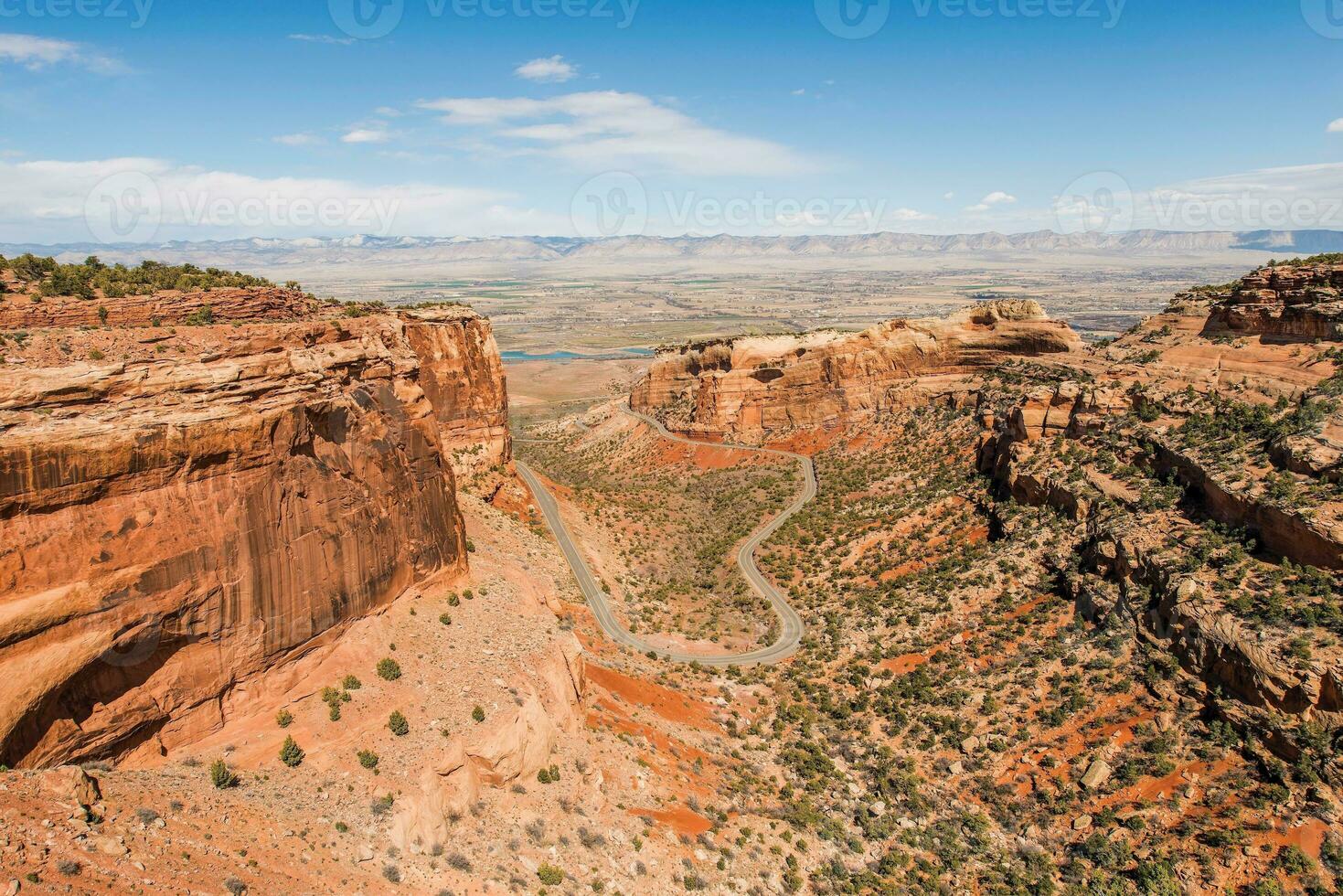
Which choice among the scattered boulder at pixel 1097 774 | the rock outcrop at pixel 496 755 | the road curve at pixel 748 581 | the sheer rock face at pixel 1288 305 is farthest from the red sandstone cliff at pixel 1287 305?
the rock outcrop at pixel 496 755

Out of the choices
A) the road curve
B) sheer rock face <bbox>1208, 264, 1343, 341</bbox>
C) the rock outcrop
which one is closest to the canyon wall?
sheer rock face <bbox>1208, 264, 1343, 341</bbox>

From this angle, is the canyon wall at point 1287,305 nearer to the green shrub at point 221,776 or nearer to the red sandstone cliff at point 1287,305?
the red sandstone cliff at point 1287,305

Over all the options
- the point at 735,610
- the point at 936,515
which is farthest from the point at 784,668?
the point at 936,515

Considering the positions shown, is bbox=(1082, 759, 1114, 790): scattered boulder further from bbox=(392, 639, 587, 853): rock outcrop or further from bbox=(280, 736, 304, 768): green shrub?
bbox=(280, 736, 304, 768): green shrub

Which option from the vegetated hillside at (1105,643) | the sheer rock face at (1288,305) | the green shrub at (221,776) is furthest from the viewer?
the sheer rock face at (1288,305)

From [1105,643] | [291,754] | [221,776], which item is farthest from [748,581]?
[221,776]

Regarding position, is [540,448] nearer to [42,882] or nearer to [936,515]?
[936,515]
